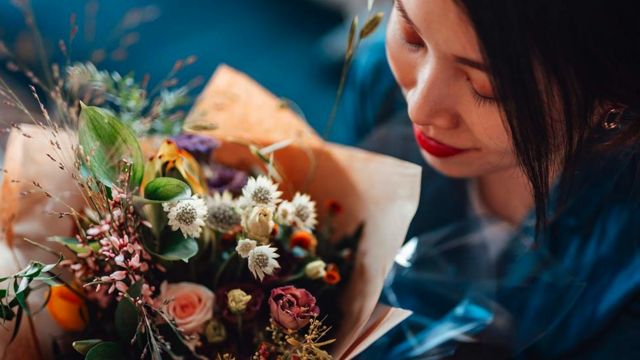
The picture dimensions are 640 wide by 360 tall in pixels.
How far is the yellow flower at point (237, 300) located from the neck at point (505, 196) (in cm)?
49

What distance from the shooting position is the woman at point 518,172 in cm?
53

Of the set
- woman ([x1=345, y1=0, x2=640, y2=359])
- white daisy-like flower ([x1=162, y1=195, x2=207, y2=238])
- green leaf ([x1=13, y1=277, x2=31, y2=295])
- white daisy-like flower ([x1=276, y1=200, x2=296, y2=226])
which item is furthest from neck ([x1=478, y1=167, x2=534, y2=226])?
green leaf ([x1=13, y1=277, x2=31, y2=295])

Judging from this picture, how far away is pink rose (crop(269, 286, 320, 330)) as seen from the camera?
533 mm

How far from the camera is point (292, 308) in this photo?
53cm

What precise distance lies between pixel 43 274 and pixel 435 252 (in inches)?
21.3

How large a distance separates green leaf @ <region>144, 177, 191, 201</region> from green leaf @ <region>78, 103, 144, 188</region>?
2 cm

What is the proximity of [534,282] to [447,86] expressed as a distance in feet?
1.14

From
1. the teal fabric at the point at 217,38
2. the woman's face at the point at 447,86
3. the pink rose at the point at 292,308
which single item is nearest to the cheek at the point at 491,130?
the woman's face at the point at 447,86

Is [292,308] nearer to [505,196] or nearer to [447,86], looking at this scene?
[447,86]

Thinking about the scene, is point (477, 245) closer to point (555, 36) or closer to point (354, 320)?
point (354, 320)

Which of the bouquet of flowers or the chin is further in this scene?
the chin

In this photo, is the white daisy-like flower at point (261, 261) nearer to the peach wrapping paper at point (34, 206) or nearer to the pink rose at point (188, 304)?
the pink rose at point (188, 304)

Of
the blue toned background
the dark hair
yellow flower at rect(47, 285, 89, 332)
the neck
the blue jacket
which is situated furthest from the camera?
the blue toned background

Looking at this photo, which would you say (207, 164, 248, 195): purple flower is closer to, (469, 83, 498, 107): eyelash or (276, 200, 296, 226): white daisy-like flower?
(276, 200, 296, 226): white daisy-like flower
